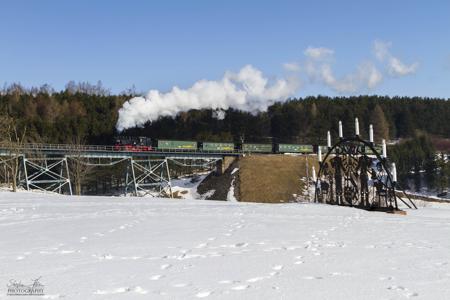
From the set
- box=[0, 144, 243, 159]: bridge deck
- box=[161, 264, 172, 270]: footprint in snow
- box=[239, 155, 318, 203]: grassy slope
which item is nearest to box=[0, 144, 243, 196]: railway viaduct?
box=[0, 144, 243, 159]: bridge deck

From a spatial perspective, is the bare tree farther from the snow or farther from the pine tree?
the pine tree

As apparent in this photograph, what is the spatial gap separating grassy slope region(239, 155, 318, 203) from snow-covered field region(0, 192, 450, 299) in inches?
2001

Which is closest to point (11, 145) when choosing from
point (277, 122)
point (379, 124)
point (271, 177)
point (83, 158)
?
point (83, 158)

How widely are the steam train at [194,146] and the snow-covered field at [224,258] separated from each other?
50.8m

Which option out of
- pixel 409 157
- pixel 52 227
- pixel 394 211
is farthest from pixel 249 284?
pixel 409 157

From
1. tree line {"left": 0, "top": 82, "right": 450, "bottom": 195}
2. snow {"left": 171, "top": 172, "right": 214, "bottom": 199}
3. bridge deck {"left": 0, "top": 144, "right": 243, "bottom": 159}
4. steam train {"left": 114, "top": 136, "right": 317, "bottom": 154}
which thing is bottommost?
snow {"left": 171, "top": 172, "right": 214, "bottom": 199}

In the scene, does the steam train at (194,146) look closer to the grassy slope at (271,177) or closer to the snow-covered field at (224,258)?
the grassy slope at (271,177)

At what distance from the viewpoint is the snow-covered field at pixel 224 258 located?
6.51 m

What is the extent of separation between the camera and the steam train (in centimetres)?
6581

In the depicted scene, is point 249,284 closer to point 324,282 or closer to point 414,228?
point 324,282

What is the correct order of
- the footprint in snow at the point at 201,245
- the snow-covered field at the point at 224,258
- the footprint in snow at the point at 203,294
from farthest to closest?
the footprint in snow at the point at 201,245
the snow-covered field at the point at 224,258
the footprint in snow at the point at 203,294

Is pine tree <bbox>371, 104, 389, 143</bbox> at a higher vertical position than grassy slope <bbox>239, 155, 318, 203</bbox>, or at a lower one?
higher

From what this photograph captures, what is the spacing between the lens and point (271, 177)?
7081cm

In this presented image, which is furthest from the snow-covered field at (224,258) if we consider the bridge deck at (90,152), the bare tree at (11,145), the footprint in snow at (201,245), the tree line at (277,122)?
the tree line at (277,122)
